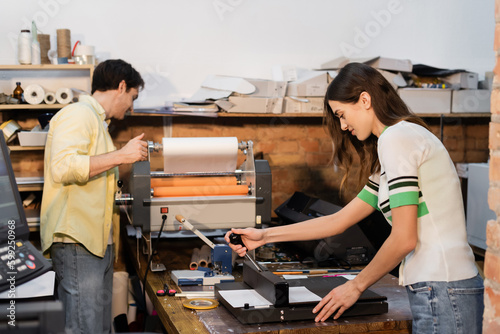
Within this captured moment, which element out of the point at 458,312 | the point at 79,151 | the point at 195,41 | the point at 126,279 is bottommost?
the point at 126,279

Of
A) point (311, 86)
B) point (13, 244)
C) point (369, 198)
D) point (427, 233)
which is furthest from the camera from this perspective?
point (311, 86)

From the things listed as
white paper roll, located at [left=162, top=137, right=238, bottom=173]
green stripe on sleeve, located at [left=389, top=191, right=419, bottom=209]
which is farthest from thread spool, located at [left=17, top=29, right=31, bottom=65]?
green stripe on sleeve, located at [left=389, top=191, right=419, bottom=209]

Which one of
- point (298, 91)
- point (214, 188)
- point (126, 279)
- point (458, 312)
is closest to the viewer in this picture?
point (458, 312)

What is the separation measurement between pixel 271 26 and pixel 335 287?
2.14 metres

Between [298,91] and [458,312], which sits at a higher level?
[298,91]

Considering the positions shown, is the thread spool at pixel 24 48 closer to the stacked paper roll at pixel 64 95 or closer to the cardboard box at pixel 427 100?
the stacked paper roll at pixel 64 95

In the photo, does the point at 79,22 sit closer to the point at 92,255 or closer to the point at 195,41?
the point at 195,41

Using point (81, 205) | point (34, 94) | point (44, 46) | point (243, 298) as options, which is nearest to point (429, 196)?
point (243, 298)

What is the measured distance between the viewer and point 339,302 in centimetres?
168

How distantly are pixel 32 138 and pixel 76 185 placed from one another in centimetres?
79

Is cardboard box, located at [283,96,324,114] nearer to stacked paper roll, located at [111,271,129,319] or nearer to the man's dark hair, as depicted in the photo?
the man's dark hair

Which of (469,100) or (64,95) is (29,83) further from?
(469,100)

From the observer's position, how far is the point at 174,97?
340cm

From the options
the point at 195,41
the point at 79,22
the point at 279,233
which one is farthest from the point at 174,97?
the point at 279,233
